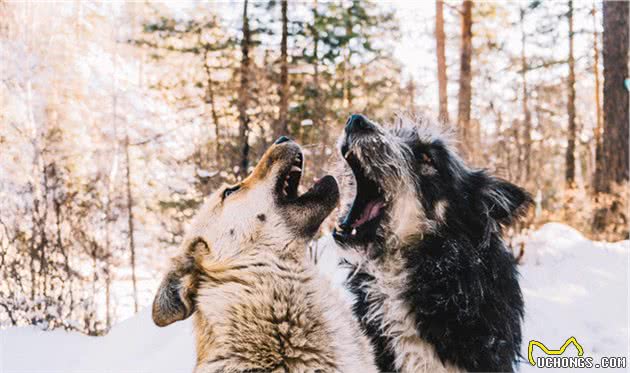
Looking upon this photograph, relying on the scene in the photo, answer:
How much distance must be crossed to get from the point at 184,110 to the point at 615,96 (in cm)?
1072

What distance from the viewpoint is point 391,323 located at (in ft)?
10.1

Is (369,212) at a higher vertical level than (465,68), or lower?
lower

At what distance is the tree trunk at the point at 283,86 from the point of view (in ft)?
41.2

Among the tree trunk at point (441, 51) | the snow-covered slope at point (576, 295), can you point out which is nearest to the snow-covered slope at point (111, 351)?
the snow-covered slope at point (576, 295)

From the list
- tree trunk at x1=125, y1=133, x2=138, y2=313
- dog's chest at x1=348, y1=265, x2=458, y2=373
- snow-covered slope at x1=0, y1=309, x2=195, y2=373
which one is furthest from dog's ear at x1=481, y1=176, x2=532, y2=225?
tree trunk at x1=125, y1=133, x2=138, y2=313

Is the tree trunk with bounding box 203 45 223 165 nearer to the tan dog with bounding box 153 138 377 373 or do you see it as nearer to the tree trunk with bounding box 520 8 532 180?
the tree trunk with bounding box 520 8 532 180

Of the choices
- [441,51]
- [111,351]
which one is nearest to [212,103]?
[441,51]

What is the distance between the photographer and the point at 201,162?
13.4 meters

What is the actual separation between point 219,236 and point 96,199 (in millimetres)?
8688

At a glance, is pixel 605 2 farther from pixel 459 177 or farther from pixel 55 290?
pixel 55 290

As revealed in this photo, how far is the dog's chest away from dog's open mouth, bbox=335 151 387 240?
0.27 metres

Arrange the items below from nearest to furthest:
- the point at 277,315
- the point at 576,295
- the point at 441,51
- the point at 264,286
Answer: the point at 277,315
the point at 264,286
the point at 576,295
the point at 441,51

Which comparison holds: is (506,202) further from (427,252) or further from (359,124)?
(359,124)

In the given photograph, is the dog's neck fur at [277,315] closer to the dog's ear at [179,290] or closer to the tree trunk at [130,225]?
the dog's ear at [179,290]
